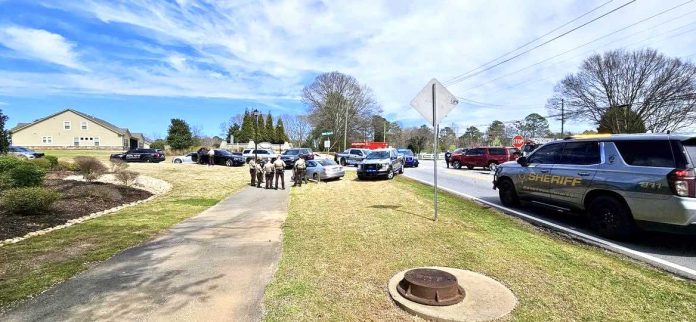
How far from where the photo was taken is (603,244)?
6816mm

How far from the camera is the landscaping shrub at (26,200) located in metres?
9.41

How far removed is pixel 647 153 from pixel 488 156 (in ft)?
78.1

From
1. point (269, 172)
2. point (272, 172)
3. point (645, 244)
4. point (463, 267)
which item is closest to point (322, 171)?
point (272, 172)

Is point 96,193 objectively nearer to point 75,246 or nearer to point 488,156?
point 75,246

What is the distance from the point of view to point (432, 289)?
4.20 metres

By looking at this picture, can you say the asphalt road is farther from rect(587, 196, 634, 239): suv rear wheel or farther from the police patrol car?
the police patrol car

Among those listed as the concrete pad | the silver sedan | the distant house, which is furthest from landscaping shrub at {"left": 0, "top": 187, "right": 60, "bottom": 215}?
the distant house

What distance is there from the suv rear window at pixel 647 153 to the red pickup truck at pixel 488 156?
22.5 m

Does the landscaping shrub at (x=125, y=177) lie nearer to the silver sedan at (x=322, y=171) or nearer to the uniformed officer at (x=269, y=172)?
the uniformed officer at (x=269, y=172)

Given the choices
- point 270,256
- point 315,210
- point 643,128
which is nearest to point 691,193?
point 270,256

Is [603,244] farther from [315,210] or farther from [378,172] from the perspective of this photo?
[378,172]

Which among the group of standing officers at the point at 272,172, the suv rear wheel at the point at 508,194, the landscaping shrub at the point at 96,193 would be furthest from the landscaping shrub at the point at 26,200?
the suv rear wheel at the point at 508,194

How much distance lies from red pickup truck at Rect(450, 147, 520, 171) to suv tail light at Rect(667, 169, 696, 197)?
77.2 ft

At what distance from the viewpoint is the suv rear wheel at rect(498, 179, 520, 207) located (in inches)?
416
